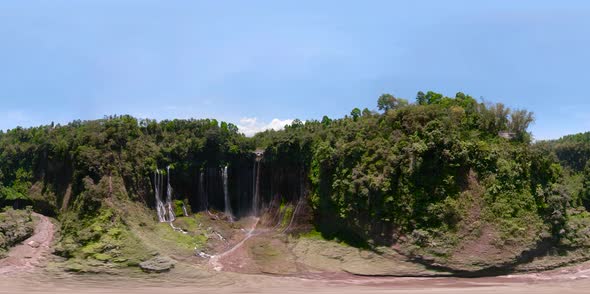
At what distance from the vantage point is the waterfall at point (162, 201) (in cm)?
4067

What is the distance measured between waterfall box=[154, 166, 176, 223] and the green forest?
0.76 m

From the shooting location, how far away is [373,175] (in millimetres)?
33688

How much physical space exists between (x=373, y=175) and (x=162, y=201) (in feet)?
65.4

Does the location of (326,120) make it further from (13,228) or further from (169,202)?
(13,228)

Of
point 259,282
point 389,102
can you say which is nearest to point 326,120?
point 389,102

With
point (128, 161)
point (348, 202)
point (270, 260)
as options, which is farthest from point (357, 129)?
point (128, 161)

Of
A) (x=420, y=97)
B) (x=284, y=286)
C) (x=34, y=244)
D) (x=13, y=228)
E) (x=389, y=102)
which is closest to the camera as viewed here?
(x=284, y=286)

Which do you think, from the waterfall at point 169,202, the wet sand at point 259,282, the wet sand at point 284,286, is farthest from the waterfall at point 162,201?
the wet sand at point 284,286

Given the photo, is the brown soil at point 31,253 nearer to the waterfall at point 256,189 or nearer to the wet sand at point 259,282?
the wet sand at point 259,282

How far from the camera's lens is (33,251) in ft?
105

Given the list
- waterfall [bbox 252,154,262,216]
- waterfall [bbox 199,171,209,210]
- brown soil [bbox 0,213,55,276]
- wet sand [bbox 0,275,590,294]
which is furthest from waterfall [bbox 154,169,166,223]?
wet sand [bbox 0,275,590,294]

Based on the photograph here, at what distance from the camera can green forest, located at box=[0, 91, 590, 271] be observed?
29.6 meters

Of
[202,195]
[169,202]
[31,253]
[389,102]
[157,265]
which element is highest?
[389,102]

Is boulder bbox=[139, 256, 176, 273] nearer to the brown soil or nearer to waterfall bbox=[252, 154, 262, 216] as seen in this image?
the brown soil
